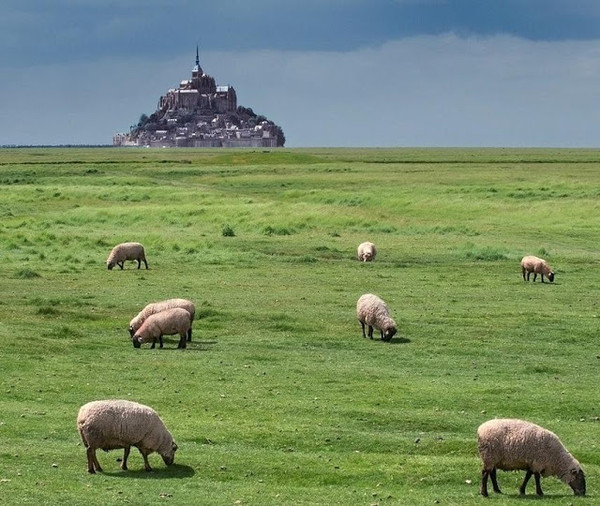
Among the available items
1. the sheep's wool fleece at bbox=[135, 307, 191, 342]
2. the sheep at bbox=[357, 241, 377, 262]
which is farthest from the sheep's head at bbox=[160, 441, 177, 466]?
the sheep at bbox=[357, 241, 377, 262]

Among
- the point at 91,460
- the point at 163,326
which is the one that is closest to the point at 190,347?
the point at 163,326

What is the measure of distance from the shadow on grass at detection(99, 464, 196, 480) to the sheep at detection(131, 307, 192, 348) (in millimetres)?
9817

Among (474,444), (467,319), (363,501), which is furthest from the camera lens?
(467,319)

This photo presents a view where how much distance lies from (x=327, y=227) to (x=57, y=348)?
32.0 metres

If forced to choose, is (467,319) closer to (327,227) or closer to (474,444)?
(474,444)

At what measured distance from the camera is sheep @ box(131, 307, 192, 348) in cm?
2603

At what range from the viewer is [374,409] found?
20328 mm

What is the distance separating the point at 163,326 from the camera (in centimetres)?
2603

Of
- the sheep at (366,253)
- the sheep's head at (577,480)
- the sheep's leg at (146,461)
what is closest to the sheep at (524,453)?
the sheep's head at (577,480)

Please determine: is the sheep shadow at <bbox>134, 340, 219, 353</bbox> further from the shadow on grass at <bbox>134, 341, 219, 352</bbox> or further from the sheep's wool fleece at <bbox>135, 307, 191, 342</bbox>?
the sheep's wool fleece at <bbox>135, 307, 191, 342</bbox>

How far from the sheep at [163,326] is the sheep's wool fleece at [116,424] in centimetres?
1028

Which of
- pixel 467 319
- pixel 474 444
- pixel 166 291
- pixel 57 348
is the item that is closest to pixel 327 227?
pixel 166 291

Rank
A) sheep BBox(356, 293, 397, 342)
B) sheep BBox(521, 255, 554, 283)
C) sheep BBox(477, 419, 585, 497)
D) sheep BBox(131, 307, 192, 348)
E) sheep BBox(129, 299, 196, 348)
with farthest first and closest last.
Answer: sheep BBox(521, 255, 554, 283) < sheep BBox(356, 293, 397, 342) < sheep BBox(129, 299, 196, 348) < sheep BBox(131, 307, 192, 348) < sheep BBox(477, 419, 585, 497)

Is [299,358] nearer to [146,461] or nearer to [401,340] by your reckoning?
[401,340]
